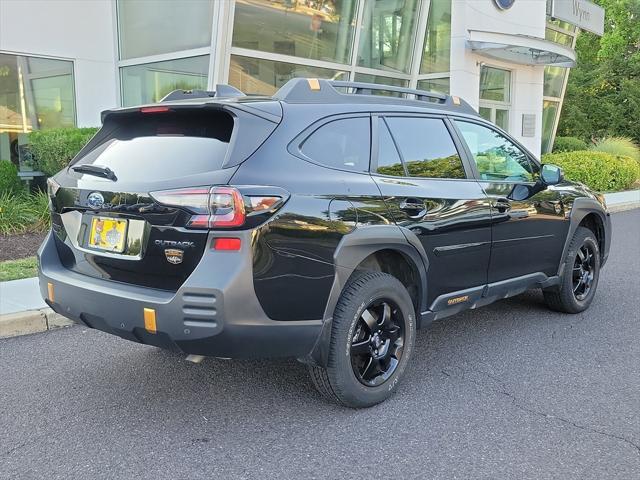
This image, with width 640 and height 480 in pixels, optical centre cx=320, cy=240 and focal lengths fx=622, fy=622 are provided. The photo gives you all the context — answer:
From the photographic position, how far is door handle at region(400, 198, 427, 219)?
12.5 feet

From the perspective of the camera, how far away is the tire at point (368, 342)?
11.3 feet

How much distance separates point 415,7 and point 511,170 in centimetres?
1356

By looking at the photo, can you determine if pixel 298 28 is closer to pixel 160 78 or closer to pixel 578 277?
pixel 160 78

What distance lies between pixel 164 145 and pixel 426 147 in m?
1.75

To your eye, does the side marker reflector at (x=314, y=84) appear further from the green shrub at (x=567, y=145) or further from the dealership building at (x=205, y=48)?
the green shrub at (x=567, y=145)

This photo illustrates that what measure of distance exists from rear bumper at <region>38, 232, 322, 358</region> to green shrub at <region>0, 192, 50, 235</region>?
653cm

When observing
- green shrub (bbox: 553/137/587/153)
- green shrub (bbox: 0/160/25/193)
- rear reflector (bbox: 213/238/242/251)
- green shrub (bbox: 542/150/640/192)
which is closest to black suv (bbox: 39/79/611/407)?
rear reflector (bbox: 213/238/242/251)

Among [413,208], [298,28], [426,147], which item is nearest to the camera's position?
[413,208]

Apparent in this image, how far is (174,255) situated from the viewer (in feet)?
10.1

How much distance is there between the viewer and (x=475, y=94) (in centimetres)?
1798

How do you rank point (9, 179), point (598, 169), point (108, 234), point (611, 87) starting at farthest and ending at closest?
point (611, 87)
point (598, 169)
point (9, 179)
point (108, 234)

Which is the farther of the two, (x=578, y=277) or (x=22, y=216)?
(x=22, y=216)

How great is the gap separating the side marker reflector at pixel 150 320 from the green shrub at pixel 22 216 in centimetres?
685

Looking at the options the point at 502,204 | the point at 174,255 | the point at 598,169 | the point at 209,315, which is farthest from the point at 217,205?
the point at 598,169
